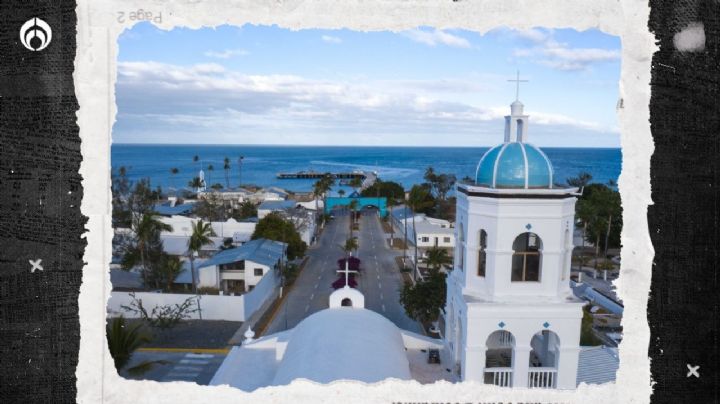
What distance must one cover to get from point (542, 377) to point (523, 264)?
64.7 inches

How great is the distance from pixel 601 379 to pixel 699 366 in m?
4.19

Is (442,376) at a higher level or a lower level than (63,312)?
lower

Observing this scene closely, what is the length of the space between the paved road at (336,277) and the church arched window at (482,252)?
13.9 metres

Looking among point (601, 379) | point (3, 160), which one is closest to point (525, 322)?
point (601, 379)

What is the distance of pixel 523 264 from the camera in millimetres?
7461

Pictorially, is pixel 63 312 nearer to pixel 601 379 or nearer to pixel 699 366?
pixel 699 366

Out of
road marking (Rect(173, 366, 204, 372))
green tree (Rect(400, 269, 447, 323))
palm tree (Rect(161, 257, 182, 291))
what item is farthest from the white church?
palm tree (Rect(161, 257, 182, 291))

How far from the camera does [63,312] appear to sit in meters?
4.87

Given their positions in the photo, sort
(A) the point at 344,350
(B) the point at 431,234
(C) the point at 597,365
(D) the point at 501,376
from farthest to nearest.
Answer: (B) the point at 431,234
(C) the point at 597,365
(A) the point at 344,350
(D) the point at 501,376

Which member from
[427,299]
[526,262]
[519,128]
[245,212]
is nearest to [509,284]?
[526,262]

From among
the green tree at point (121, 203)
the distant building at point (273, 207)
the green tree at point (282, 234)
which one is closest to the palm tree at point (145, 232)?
the green tree at point (121, 203)

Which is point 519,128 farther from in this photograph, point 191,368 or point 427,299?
point 191,368

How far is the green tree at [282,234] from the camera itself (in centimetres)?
3033

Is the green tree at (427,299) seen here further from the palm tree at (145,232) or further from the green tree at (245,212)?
the green tree at (245,212)
